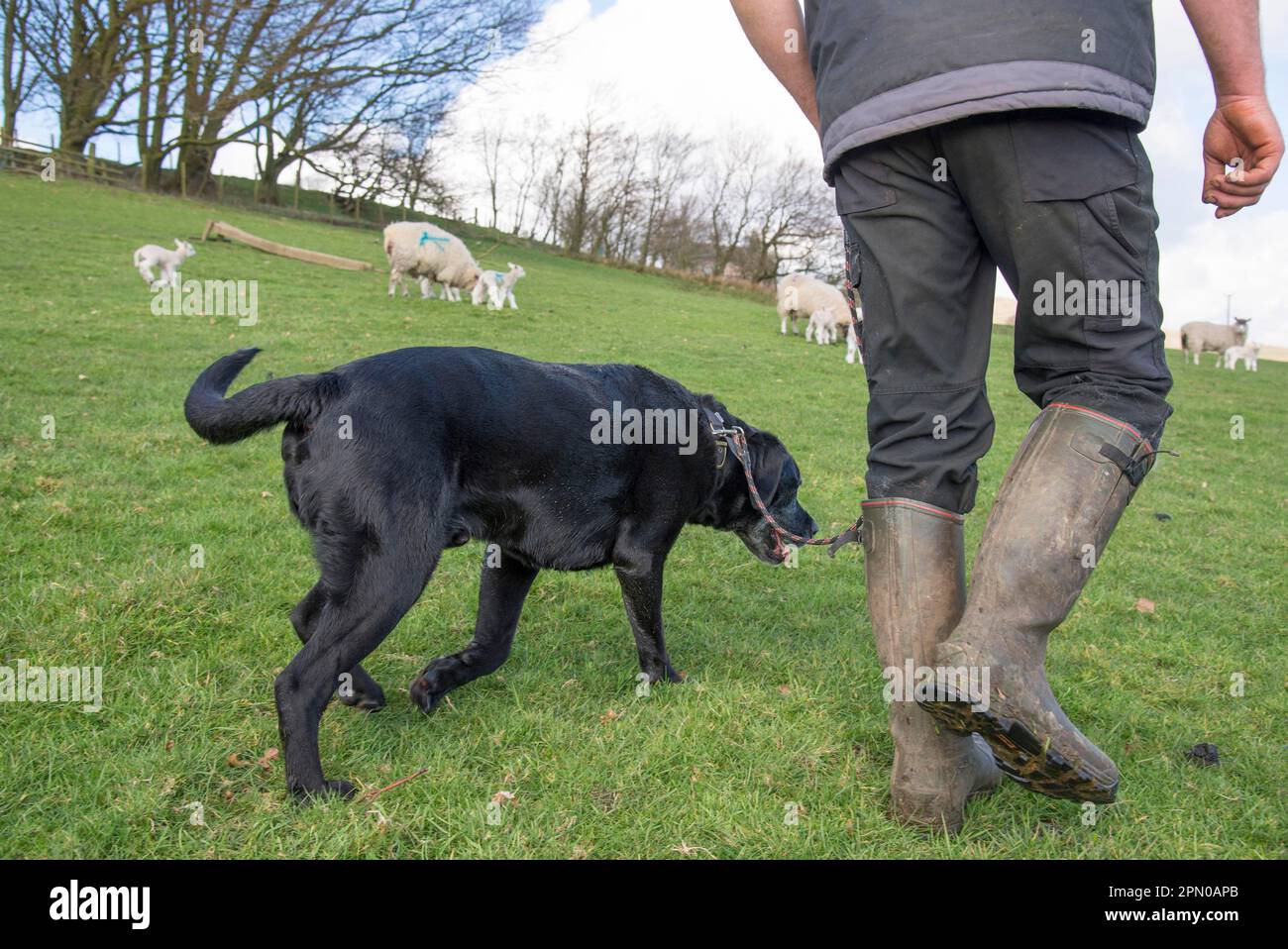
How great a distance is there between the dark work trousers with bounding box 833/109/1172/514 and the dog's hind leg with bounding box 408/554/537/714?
1.75m

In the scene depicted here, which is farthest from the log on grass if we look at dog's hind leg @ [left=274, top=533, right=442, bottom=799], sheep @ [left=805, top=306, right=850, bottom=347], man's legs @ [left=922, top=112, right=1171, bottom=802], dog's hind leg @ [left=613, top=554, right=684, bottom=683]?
man's legs @ [left=922, top=112, right=1171, bottom=802]

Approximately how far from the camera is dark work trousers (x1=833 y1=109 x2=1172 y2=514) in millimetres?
2072

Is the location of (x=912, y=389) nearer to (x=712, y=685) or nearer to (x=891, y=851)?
(x=891, y=851)

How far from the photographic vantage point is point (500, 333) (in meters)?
15.2

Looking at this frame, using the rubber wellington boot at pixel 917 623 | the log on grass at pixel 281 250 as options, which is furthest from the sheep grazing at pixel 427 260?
the rubber wellington boot at pixel 917 623

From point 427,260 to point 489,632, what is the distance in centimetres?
1654

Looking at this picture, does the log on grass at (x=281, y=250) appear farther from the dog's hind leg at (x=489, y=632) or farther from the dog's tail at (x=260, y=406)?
the dog's tail at (x=260, y=406)

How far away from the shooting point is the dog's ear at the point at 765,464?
13.9 feet

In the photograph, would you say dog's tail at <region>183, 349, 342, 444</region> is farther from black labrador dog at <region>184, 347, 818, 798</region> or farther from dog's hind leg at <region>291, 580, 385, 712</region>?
dog's hind leg at <region>291, 580, 385, 712</region>

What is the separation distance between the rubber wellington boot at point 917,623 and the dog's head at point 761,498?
1.67m

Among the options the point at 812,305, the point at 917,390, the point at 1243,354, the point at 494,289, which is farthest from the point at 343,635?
the point at 1243,354

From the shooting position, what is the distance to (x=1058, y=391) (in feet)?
7.54

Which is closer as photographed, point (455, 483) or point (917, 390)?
point (917, 390)
